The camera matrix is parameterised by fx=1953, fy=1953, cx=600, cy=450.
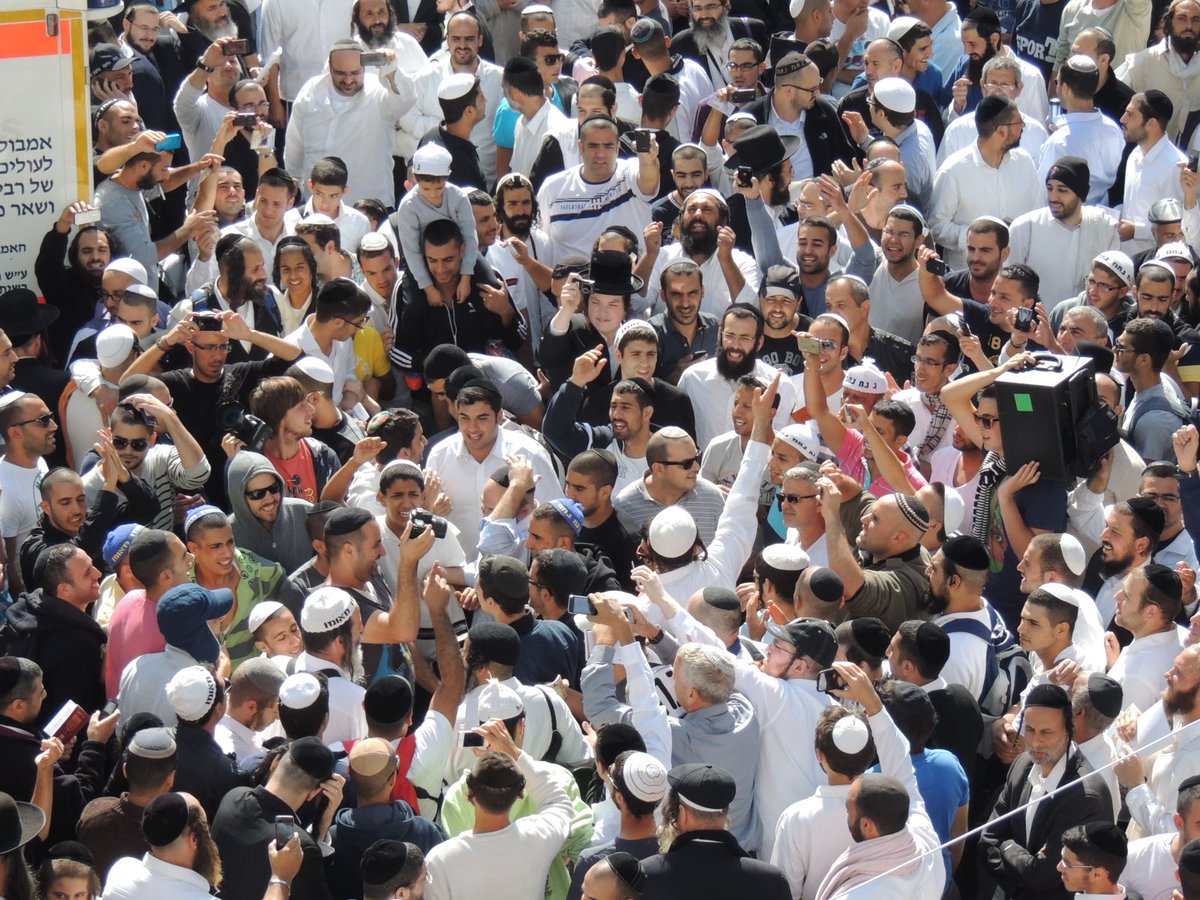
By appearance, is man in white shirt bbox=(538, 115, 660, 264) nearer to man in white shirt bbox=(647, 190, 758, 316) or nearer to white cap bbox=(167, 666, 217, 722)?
man in white shirt bbox=(647, 190, 758, 316)

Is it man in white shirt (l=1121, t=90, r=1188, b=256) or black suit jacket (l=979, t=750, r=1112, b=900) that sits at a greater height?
man in white shirt (l=1121, t=90, r=1188, b=256)

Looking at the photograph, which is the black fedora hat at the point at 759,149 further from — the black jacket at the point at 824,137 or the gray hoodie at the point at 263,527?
the gray hoodie at the point at 263,527

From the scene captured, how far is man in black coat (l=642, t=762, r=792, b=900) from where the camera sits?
555 cm

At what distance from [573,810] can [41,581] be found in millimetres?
2350

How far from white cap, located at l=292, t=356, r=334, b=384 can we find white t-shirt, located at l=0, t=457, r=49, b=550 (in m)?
1.23

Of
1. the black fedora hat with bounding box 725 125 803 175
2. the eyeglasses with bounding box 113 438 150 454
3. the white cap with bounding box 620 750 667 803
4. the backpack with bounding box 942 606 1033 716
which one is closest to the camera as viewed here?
the white cap with bounding box 620 750 667 803

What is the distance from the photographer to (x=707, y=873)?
5574mm

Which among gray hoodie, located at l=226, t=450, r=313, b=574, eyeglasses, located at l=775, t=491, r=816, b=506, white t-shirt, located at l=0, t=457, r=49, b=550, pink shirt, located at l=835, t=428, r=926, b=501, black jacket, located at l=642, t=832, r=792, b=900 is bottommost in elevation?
white t-shirt, located at l=0, t=457, r=49, b=550

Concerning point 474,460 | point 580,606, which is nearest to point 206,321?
point 474,460

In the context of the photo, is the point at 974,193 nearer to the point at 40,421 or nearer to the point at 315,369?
the point at 315,369

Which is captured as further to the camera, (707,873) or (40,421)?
(40,421)

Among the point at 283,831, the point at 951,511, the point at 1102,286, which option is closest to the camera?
the point at 283,831

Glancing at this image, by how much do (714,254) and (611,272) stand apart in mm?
821

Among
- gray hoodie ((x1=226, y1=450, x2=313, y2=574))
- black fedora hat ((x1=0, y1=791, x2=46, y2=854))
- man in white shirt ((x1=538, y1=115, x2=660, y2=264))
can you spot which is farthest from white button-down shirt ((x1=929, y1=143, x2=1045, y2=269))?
black fedora hat ((x1=0, y1=791, x2=46, y2=854))
